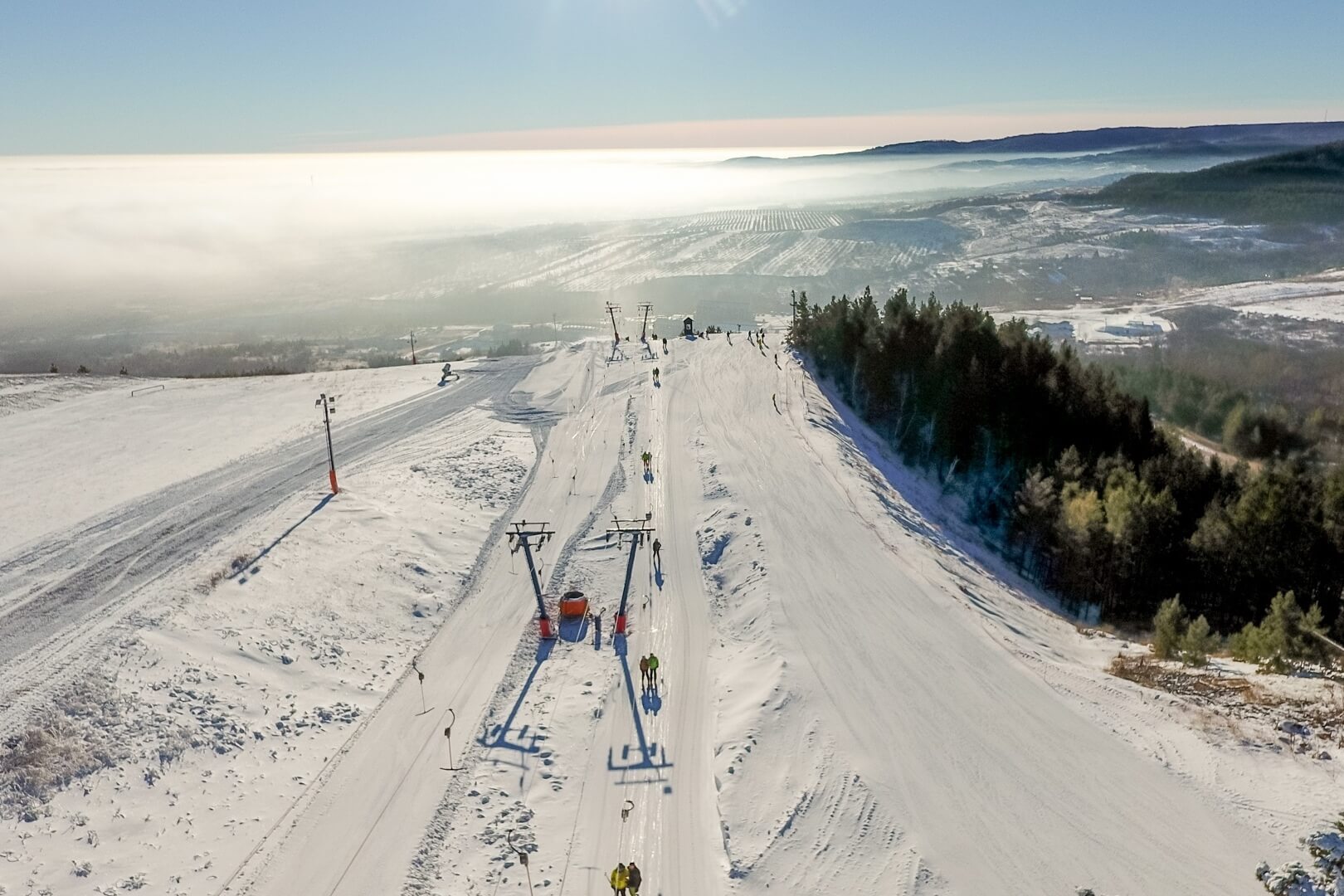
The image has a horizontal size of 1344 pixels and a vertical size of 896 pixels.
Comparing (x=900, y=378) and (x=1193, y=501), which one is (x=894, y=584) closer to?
(x=1193, y=501)

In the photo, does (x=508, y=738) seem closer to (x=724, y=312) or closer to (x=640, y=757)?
(x=640, y=757)

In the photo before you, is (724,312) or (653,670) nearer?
(653,670)

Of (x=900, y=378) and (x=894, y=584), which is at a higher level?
(x=900, y=378)

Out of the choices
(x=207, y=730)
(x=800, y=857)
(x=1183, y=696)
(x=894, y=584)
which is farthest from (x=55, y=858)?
(x=1183, y=696)

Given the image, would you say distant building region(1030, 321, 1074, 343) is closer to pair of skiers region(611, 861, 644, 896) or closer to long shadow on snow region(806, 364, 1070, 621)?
long shadow on snow region(806, 364, 1070, 621)

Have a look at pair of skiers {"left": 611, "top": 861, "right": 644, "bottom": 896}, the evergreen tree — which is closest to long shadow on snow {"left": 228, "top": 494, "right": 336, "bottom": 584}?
pair of skiers {"left": 611, "top": 861, "right": 644, "bottom": 896}

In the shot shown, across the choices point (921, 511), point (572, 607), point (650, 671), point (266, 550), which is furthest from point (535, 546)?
point (921, 511)

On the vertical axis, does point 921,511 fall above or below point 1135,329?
below
